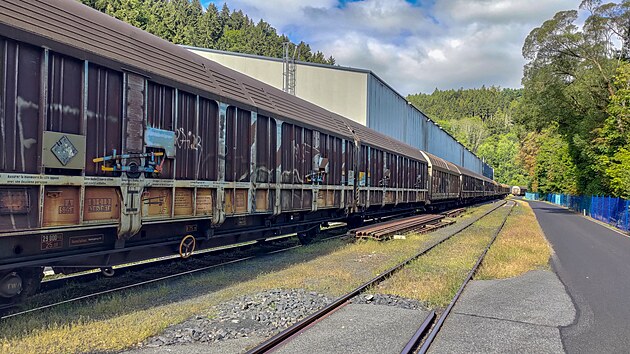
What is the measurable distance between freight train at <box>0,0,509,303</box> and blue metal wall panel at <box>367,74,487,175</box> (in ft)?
76.9

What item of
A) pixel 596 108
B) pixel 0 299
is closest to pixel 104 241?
pixel 0 299

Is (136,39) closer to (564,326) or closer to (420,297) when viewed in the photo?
(420,297)

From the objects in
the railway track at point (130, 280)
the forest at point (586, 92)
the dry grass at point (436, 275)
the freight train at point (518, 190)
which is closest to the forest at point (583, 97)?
the forest at point (586, 92)

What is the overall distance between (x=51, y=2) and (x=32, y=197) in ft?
8.24

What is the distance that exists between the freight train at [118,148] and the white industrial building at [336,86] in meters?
21.7

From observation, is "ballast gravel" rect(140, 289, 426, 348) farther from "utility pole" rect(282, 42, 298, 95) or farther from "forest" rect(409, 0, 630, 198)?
"utility pole" rect(282, 42, 298, 95)

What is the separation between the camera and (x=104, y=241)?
637 centimetres

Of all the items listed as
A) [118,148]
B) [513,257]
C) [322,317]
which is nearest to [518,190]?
[513,257]

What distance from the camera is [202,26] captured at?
101 metres

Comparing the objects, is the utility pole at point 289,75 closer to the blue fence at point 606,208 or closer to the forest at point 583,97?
the forest at point 583,97

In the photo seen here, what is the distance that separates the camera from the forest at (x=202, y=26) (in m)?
78.9

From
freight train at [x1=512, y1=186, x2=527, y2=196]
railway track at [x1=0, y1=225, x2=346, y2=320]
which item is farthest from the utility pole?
freight train at [x1=512, y1=186, x2=527, y2=196]

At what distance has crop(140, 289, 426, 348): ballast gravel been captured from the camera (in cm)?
531

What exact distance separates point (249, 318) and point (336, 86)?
28.5 metres
